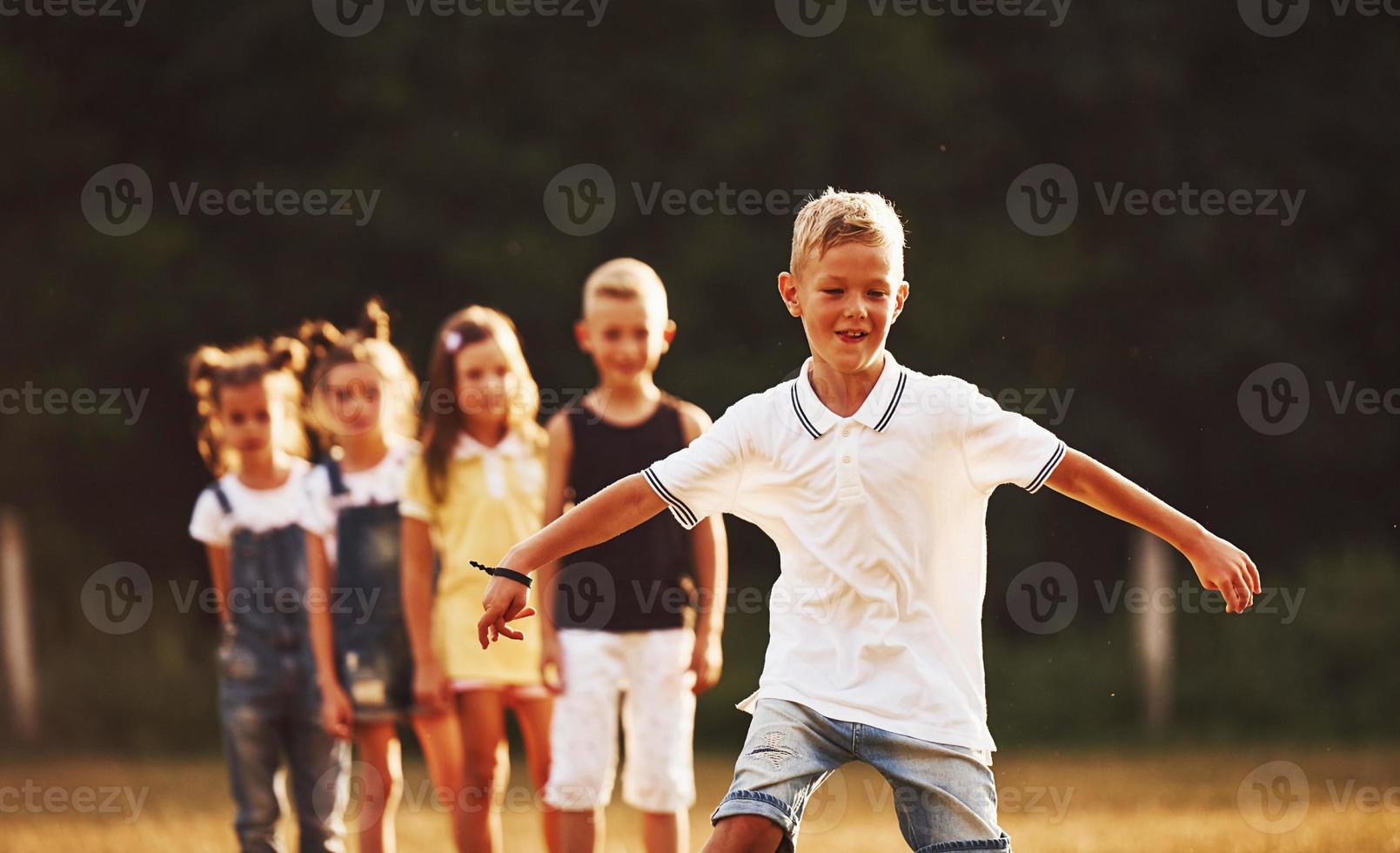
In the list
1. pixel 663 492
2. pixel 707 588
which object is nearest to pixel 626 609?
pixel 707 588

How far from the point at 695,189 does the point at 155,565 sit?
20.8 ft

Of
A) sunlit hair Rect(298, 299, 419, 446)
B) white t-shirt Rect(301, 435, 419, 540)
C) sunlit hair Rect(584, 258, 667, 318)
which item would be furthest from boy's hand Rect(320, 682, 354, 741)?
sunlit hair Rect(584, 258, 667, 318)

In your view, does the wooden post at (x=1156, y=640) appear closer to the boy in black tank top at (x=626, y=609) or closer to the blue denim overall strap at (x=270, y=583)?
the boy in black tank top at (x=626, y=609)

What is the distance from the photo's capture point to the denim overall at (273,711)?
18.9 ft

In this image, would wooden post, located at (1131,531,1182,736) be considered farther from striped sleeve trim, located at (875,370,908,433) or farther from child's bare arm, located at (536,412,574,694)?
striped sleeve trim, located at (875,370,908,433)

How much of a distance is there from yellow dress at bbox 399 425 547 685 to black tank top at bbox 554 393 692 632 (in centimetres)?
30

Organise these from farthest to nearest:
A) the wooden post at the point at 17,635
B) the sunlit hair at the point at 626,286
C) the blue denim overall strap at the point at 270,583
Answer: the wooden post at the point at 17,635, the blue denim overall strap at the point at 270,583, the sunlit hair at the point at 626,286

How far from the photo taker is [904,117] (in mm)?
14664

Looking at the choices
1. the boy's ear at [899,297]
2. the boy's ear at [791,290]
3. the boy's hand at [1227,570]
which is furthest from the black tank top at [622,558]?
the boy's hand at [1227,570]

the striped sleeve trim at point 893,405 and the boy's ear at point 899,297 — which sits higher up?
the boy's ear at point 899,297

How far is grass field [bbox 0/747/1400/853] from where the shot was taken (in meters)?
6.59

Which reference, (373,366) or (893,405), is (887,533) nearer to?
(893,405)

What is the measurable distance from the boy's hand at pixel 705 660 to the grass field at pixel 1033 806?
182 centimetres

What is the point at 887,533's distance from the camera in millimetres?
3570
